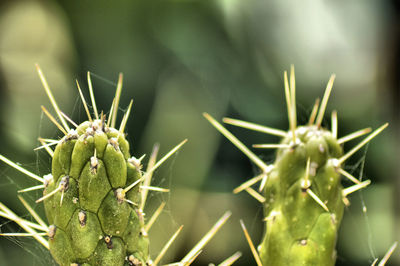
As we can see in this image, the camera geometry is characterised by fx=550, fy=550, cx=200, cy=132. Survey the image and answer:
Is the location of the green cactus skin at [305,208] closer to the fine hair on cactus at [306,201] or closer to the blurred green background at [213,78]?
the fine hair on cactus at [306,201]

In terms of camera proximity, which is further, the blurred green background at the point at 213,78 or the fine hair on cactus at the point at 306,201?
the blurred green background at the point at 213,78

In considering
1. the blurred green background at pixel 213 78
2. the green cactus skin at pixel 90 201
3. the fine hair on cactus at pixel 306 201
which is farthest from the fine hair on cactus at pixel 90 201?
the blurred green background at pixel 213 78

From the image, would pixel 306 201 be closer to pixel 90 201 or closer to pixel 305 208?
pixel 305 208

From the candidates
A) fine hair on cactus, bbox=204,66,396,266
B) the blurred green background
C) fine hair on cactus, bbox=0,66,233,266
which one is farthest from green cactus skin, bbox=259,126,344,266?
the blurred green background

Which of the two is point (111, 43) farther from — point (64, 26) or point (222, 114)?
point (222, 114)

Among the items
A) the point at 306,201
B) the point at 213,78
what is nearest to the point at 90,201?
the point at 306,201

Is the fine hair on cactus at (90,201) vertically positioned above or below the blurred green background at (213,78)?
above

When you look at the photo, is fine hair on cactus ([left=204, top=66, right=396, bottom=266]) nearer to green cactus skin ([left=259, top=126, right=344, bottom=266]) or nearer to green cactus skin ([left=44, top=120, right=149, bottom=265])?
green cactus skin ([left=259, top=126, right=344, bottom=266])
